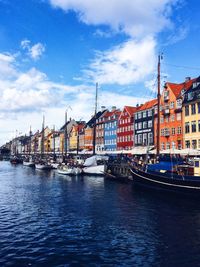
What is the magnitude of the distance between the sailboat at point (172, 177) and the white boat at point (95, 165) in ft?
60.6

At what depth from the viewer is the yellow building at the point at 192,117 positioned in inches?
2479

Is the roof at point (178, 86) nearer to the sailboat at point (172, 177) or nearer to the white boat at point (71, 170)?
the white boat at point (71, 170)

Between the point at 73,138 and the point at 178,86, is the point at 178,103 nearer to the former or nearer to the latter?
the point at 178,86

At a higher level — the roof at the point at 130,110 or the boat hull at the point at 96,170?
the roof at the point at 130,110

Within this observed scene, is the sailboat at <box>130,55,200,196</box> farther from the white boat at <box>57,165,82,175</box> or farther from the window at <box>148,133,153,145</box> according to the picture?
the window at <box>148,133,153,145</box>

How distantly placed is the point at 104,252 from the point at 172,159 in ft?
81.1

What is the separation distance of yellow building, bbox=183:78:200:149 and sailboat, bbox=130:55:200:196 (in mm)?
24248

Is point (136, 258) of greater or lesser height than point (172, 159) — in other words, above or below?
below

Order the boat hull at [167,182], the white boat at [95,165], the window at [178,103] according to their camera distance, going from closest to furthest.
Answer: the boat hull at [167,182], the white boat at [95,165], the window at [178,103]

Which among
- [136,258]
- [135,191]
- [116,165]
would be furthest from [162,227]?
[116,165]

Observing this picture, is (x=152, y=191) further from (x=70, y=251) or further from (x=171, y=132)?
(x=171, y=132)

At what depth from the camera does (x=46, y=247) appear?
57.1 feet

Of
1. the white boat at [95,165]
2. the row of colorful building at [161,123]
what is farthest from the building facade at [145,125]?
the white boat at [95,165]

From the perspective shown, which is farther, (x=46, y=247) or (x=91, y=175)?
(x=91, y=175)
